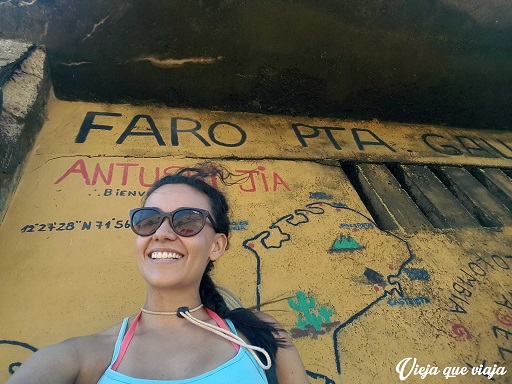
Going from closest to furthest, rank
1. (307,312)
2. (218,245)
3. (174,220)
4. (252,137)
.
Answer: (174,220)
(218,245)
(307,312)
(252,137)

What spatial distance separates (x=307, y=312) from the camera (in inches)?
87.0

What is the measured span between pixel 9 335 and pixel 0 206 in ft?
2.35

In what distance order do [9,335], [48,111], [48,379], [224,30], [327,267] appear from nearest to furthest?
1. [48,379]
2. [9,335]
3. [327,267]
4. [48,111]
5. [224,30]

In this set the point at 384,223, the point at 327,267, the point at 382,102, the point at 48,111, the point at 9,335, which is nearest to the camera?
the point at 9,335

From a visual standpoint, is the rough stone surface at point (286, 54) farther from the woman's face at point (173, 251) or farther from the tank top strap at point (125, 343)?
the tank top strap at point (125, 343)

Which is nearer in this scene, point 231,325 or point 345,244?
point 231,325

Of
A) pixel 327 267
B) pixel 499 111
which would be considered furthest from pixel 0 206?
pixel 499 111

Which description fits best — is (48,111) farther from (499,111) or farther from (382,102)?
(499,111)

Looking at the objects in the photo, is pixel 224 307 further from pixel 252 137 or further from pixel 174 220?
pixel 252 137

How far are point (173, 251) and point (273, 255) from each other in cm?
104

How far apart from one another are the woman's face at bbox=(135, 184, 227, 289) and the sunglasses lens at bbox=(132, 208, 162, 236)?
2 centimetres

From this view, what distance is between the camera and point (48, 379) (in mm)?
1208

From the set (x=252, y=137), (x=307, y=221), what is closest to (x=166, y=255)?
(x=307, y=221)

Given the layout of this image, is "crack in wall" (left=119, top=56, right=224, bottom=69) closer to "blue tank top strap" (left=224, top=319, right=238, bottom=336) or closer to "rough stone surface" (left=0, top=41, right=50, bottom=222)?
"rough stone surface" (left=0, top=41, right=50, bottom=222)
